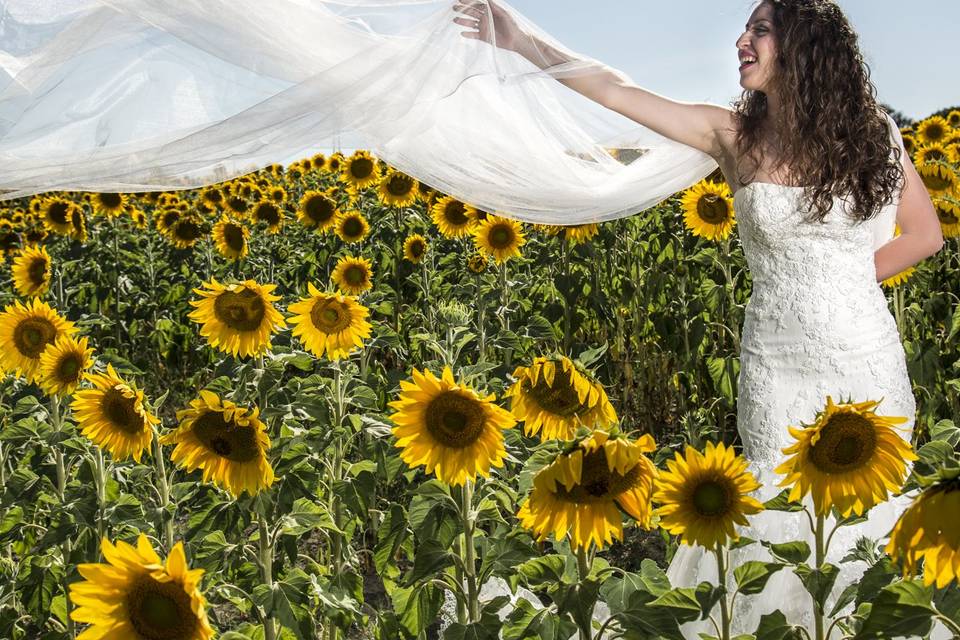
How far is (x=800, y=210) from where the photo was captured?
3021mm

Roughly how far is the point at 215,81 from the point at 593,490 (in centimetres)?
208

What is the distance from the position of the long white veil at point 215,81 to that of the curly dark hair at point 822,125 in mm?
597

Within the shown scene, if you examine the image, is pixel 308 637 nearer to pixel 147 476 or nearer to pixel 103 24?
pixel 147 476

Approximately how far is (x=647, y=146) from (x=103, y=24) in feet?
6.29

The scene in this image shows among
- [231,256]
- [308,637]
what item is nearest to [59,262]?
[231,256]

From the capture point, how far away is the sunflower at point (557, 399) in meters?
1.94

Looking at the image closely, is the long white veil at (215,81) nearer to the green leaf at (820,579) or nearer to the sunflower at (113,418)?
the sunflower at (113,418)

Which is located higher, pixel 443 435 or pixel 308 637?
pixel 443 435

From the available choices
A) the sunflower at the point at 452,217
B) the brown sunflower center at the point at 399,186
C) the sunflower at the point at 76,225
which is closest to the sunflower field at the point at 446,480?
the sunflower at the point at 452,217

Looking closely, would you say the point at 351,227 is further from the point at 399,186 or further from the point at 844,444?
the point at 844,444

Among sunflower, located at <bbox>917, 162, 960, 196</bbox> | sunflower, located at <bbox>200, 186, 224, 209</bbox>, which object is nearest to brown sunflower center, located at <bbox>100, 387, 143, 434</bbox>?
sunflower, located at <bbox>917, 162, 960, 196</bbox>

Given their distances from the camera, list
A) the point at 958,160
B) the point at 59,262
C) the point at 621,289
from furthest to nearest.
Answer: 1. the point at 59,262
2. the point at 958,160
3. the point at 621,289

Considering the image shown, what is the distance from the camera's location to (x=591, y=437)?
→ 60.7 inches

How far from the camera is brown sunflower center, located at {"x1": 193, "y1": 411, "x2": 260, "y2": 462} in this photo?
210cm
